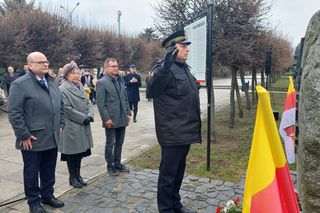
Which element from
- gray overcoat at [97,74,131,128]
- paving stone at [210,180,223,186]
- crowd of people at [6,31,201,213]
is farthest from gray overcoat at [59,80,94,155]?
paving stone at [210,180,223,186]

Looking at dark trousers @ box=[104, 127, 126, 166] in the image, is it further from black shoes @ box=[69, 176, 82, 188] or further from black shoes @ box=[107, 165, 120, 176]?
black shoes @ box=[69, 176, 82, 188]

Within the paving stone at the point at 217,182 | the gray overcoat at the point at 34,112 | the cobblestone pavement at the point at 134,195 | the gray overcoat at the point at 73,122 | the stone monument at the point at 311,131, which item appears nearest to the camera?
the stone monument at the point at 311,131

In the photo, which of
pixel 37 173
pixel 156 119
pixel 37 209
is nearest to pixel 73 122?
pixel 37 173

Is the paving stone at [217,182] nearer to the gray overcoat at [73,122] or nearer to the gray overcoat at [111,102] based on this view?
the gray overcoat at [111,102]

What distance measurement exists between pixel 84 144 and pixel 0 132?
5.61 metres

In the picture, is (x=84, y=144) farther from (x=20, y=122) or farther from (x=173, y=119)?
(x=173, y=119)

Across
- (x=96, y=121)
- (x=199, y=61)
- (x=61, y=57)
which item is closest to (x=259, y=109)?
(x=199, y=61)

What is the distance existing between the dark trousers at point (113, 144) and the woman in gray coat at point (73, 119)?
50 cm

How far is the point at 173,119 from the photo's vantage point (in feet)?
11.4

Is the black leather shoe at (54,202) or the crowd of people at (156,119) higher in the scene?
the crowd of people at (156,119)

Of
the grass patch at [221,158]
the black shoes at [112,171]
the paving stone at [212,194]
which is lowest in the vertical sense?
the paving stone at [212,194]

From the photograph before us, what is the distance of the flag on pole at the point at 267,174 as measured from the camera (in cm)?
164

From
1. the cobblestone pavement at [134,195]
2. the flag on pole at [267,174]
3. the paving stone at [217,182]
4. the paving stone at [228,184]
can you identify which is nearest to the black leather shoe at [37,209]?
the cobblestone pavement at [134,195]

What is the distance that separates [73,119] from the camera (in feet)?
14.6
